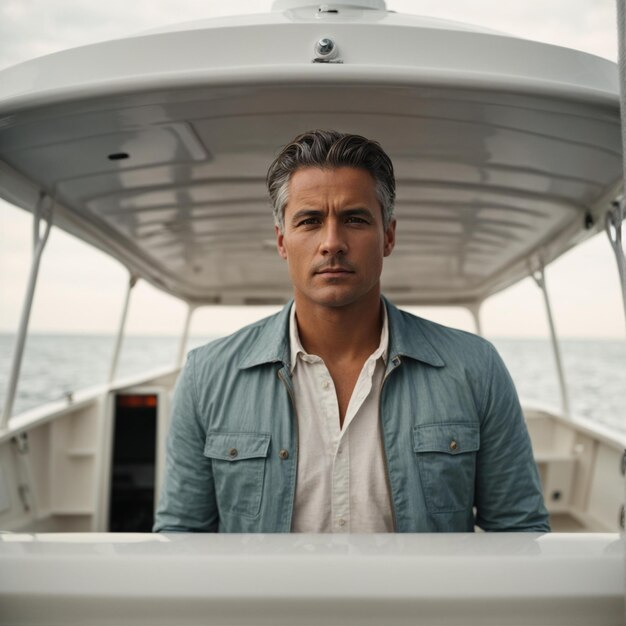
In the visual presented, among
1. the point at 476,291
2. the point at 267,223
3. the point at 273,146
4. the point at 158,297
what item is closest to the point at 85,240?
the point at 267,223

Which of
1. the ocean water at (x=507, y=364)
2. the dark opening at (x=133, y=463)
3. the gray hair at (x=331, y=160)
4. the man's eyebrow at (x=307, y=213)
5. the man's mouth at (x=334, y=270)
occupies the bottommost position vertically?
the dark opening at (x=133, y=463)

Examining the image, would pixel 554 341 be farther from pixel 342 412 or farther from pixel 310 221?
pixel 310 221

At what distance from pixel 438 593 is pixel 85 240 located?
3236mm

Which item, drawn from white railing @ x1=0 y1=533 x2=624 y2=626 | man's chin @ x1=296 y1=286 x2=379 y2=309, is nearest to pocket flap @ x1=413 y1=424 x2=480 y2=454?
man's chin @ x1=296 y1=286 x2=379 y2=309

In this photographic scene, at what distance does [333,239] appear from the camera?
175 centimetres

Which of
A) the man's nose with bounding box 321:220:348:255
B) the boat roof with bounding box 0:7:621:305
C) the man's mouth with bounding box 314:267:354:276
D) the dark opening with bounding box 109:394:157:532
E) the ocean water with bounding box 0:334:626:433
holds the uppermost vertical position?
the ocean water with bounding box 0:334:626:433

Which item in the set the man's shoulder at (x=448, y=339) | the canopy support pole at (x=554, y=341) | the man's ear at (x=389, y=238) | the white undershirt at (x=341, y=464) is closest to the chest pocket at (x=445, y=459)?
A: the white undershirt at (x=341, y=464)

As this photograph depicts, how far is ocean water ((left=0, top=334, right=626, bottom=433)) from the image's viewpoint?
3162 centimetres

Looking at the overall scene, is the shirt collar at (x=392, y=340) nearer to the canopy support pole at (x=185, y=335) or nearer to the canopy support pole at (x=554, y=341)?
the canopy support pole at (x=554, y=341)

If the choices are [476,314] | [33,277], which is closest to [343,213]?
[33,277]

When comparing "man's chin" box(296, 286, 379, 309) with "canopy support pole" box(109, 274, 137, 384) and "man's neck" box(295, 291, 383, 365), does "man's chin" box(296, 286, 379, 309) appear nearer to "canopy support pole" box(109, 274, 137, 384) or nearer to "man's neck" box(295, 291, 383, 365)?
"man's neck" box(295, 291, 383, 365)

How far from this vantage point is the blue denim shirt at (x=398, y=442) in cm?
182

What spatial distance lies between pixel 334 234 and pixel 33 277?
189 centimetres

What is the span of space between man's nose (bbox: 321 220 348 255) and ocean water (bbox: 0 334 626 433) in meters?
23.6
